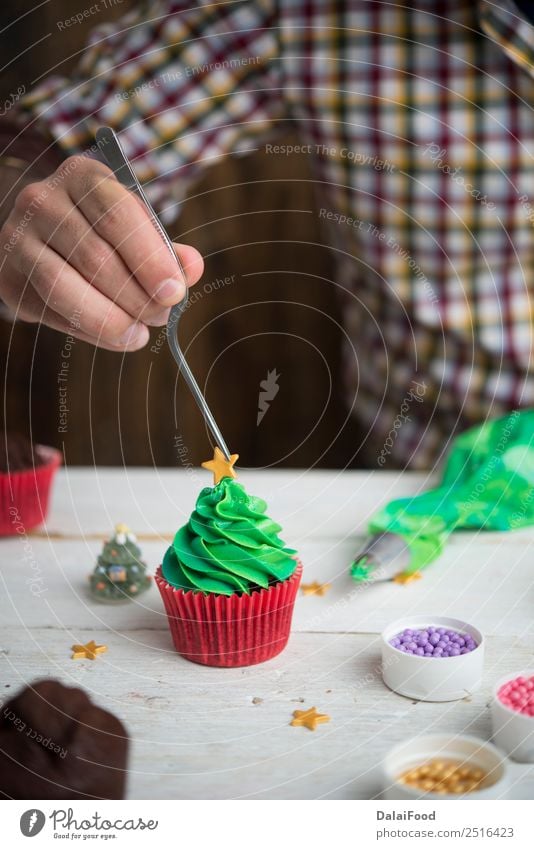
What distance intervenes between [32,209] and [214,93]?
1.37 ft

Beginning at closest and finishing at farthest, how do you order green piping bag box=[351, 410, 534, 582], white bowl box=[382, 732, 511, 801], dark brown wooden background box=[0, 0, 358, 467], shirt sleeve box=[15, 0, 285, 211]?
white bowl box=[382, 732, 511, 801], green piping bag box=[351, 410, 534, 582], shirt sleeve box=[15, 0, 285, 211], dark brown wooden background box=[0, 0, 358, 467]

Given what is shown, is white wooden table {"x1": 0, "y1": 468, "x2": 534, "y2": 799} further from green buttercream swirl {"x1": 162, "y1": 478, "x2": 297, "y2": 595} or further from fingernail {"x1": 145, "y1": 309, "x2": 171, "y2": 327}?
fingernail {"x1": 145, "y1": 309, "x2": 171, "y2": 327}

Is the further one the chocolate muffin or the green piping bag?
the green piping bag

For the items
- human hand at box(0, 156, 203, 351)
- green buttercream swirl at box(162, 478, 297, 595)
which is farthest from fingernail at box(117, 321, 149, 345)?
green buttercream swirl at box(162, 478, 297, 595)

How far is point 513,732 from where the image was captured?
0.44m

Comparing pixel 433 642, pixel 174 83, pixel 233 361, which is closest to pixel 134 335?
pixel 433 642

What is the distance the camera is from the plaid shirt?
0.90m

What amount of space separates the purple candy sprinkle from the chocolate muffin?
0.53 feet

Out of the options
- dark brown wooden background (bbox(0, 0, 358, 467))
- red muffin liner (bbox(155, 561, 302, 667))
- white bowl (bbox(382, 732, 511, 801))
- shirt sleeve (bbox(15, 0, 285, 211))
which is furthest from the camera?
dark brown wooden background (bbox(0, 0, 358, 467))

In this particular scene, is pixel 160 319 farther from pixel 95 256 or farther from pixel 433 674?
pixel 433 674

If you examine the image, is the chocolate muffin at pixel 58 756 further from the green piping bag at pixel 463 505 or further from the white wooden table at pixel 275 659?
the green piping bag at pixel 463 505

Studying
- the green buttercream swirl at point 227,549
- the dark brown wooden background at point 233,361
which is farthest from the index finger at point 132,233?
the dark brown wooden background at point 233,361
